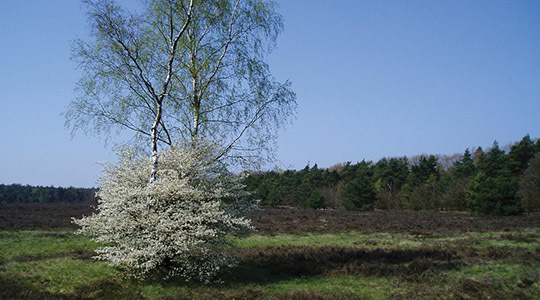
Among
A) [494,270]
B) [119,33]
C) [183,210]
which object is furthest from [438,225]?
[119,33]

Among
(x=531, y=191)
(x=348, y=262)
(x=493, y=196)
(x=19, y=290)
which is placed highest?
(x=531, y=191)

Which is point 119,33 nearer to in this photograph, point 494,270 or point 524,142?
point 494,270

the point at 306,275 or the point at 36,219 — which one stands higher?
the point at 36,219

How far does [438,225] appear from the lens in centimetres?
2761

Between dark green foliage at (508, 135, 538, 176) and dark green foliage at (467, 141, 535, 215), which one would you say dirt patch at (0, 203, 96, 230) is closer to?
dark green foliage at (467, 141, 535, 215)

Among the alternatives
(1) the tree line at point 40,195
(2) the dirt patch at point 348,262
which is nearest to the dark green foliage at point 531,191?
(2) the dirt patch at point 348,262

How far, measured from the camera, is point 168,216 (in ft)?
28.8

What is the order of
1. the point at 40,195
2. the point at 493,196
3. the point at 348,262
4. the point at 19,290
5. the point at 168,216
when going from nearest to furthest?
1. the point at 19,290
2. the point at 168,216
3. the point at 348,262
4. the point at 493,196
5. the point at 40,195

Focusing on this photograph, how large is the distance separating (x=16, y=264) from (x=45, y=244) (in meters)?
5.74

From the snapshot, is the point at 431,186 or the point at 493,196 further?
the point at 431,186

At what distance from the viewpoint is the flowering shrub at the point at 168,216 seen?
8.60 metres

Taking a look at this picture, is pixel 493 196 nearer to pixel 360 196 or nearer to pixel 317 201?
pixel 360 196

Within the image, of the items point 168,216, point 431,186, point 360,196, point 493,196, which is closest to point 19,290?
point 168,216

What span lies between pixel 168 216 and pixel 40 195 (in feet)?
256
